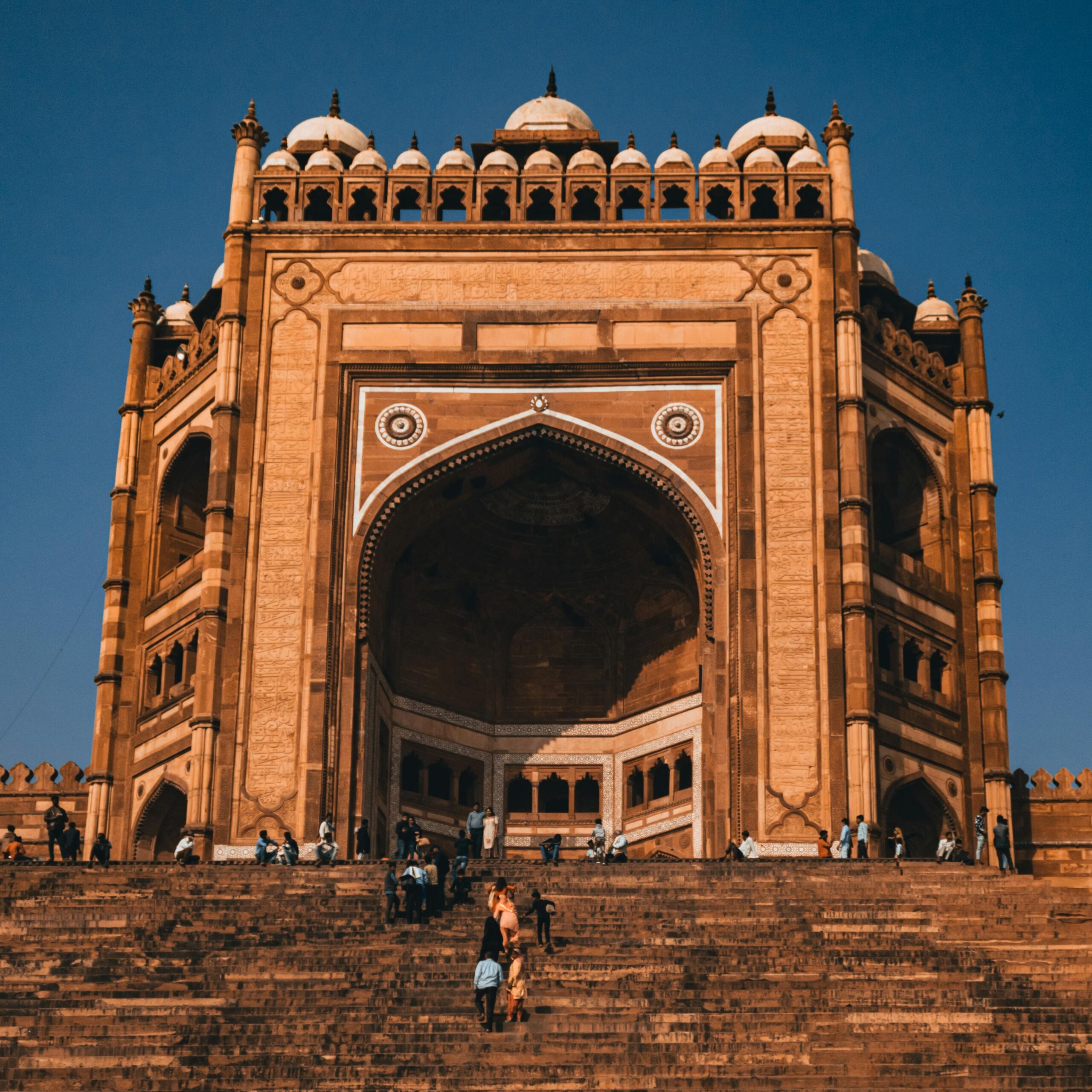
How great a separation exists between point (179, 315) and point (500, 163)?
8.29 m

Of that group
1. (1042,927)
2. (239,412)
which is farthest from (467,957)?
(239,412)

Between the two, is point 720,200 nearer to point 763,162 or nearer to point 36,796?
point 763,162

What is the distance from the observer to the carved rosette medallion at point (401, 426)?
125 ft

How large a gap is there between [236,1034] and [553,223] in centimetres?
2021

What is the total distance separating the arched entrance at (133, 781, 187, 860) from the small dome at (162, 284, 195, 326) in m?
10.2

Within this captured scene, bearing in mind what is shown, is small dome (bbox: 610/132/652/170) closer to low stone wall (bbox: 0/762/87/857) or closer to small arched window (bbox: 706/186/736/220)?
small arched window (bbox: 706/186/736/220)

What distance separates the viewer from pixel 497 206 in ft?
132

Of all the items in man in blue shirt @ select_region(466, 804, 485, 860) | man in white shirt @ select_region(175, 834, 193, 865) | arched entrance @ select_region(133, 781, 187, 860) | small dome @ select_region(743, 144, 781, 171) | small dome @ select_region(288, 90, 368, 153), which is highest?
small dome @ select_region(288, 90, 368, 153)

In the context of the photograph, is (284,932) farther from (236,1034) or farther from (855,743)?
(855,743)

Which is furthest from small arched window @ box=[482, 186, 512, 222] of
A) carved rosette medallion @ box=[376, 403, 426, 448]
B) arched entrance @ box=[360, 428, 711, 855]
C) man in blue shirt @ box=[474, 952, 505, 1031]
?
man in blue shirt @ box=[474, 952, 505, 1031]

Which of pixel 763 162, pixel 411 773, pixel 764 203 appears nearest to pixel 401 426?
pixel 411 773

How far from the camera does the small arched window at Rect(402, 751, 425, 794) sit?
39.9 m

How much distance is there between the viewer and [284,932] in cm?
2622

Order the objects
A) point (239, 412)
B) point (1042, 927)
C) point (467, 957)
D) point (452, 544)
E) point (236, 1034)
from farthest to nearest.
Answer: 1. point (452, 544)
2. point (239, 412)
3. point (1042, 927)
4. point (467, 957)
5. point (236, 1034)
